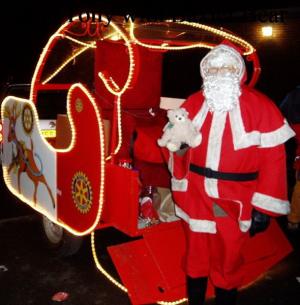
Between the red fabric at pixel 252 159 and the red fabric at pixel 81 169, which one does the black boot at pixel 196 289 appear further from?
the red fabric at pixel 81 169

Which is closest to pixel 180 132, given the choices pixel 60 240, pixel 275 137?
pixel 275 137

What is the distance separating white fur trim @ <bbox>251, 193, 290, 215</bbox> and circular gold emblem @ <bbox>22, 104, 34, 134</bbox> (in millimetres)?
2246

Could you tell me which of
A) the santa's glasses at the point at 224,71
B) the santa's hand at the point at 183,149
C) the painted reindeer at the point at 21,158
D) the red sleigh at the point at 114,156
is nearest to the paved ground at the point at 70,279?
the red sleigh at the point at 114,156

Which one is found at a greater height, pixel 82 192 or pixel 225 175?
pixel 225 175

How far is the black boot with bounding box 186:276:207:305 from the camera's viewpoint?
3.11 metres

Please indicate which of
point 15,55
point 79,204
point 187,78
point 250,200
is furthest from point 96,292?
point 15,55

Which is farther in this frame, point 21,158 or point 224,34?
point 21,158

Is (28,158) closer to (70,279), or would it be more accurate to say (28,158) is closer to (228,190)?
(70,279)

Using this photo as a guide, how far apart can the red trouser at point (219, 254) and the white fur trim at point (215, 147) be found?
224 mm

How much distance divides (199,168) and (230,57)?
77 cm

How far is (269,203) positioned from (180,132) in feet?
2.46

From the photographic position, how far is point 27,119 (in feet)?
13.4

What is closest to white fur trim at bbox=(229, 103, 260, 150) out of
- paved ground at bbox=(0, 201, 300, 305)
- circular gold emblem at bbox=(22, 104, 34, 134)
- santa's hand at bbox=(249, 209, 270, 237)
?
santa's hand at bbox=(249, 209, 270, 237)

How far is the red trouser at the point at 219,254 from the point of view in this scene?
9.48 ft
